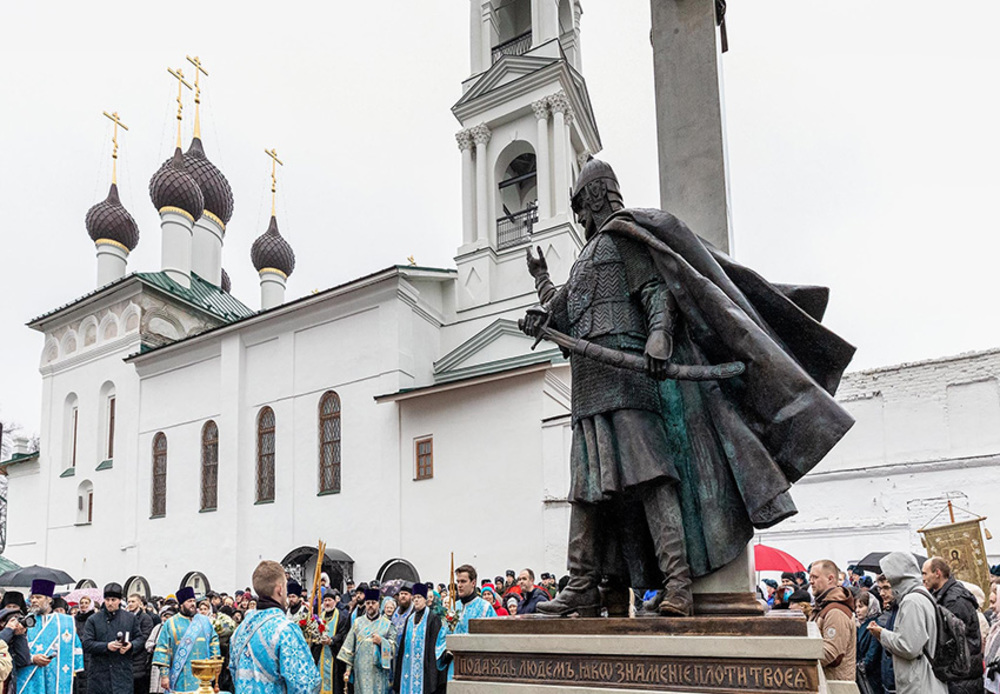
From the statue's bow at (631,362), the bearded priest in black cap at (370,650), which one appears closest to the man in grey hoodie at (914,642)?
the statue's bow at (631,362)

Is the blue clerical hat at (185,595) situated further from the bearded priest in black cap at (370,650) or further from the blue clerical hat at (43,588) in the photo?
the bearded priest in black cap at (370,650)

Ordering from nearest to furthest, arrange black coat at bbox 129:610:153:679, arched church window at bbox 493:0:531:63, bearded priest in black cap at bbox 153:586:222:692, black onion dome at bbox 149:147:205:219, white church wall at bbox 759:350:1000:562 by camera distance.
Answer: bearded priest in black cap at bbox 153:586:222:692, black coat at bbox 129:610:153:679, white church wall at bbox 759:350:1000:562, arched church window at bbox 493:0:531:63, black onion dome at bbox 149:147:205:219

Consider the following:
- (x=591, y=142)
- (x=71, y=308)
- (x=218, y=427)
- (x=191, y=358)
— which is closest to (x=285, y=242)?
(x=71, y=308)

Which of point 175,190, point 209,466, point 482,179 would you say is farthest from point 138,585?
point 482,179

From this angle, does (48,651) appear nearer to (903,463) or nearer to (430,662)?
(430,662)

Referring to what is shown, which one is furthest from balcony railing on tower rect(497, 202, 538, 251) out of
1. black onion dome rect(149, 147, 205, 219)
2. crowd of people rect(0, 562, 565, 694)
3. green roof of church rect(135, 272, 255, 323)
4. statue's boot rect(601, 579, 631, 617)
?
statue's boot rect(601, 579, 631, 617)

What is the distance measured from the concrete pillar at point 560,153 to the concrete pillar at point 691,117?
19.6 meters

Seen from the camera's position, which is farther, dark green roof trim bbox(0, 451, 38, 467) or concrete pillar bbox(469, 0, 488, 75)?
dark green roof trim bbox(0, 451, 38, 467)

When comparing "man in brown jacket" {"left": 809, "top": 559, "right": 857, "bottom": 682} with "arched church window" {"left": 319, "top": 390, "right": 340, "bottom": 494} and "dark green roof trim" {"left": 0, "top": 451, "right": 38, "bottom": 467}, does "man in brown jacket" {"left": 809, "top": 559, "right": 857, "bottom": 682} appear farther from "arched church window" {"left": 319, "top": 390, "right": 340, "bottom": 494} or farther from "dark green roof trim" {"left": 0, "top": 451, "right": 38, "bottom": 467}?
"dark green roof trim" {"left": 0, "top": 451, "right": 38, "bottom": 467}

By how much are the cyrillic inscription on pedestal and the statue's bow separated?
1152mm

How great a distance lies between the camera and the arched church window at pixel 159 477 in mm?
28422

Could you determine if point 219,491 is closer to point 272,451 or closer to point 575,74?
point 272,451

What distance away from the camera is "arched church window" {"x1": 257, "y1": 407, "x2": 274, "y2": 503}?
2580cm

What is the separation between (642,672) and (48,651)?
7.95 m
